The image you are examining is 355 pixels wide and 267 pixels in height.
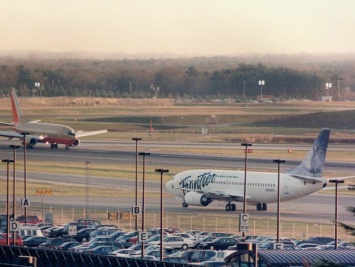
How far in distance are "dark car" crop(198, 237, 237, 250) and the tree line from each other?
11218 cm

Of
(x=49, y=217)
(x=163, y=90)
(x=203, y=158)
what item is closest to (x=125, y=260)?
(x=49, y=217)

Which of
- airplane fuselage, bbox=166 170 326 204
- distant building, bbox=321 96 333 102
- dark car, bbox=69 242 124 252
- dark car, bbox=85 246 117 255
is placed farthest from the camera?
distant building, bbox=321 96 333 102

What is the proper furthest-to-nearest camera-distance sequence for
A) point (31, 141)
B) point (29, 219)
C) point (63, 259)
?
point (31, 141), point (29, 219), point (63, 259)

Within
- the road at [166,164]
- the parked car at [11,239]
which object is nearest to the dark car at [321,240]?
the road at [166,164]

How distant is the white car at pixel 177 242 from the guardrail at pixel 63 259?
22.0 metres

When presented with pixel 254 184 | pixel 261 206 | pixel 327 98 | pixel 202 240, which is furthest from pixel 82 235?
pixel 327 98

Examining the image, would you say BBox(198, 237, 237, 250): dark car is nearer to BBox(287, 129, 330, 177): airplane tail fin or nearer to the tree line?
BBox(287, 129, 330, 177): airplane tail fin

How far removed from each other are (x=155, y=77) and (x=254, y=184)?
9922cm

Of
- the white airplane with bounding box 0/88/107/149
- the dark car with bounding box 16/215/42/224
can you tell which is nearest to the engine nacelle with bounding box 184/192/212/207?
the dark car with bounding box 16/215/42/224

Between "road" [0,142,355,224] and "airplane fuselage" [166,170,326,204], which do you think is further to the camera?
"airplane fuselage" [166,170,326,204]

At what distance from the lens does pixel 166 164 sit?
11075 centimetres

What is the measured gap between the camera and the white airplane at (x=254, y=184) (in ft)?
269

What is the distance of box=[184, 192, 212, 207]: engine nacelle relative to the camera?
8381 centimetres

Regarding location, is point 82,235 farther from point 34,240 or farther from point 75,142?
point 75,142
